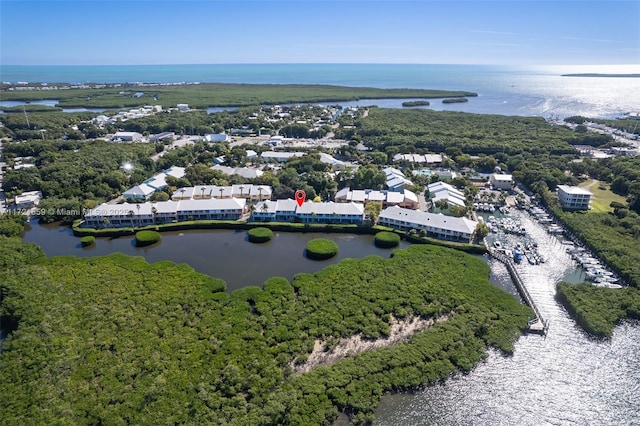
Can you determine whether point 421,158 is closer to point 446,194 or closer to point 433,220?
point 446,194

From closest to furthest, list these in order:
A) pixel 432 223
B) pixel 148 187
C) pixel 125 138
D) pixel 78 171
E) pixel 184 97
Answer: pixel 432 223 → pixel 148 187 → pixel 78 171 → pixel 125 138 → pixel 184 97

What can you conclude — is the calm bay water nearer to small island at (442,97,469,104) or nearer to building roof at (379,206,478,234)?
building roof at (379,206,478,234)

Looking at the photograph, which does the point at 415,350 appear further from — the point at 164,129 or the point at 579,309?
the point at 164,129

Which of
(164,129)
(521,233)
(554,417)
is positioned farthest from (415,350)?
(164,129)

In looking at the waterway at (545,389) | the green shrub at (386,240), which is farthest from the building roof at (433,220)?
the waterway at (545,389)

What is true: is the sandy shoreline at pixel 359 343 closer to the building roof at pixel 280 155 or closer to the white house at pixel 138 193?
the white house at pixel 138 193

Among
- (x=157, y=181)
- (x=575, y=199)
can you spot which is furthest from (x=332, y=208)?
(x=575, y=199)
